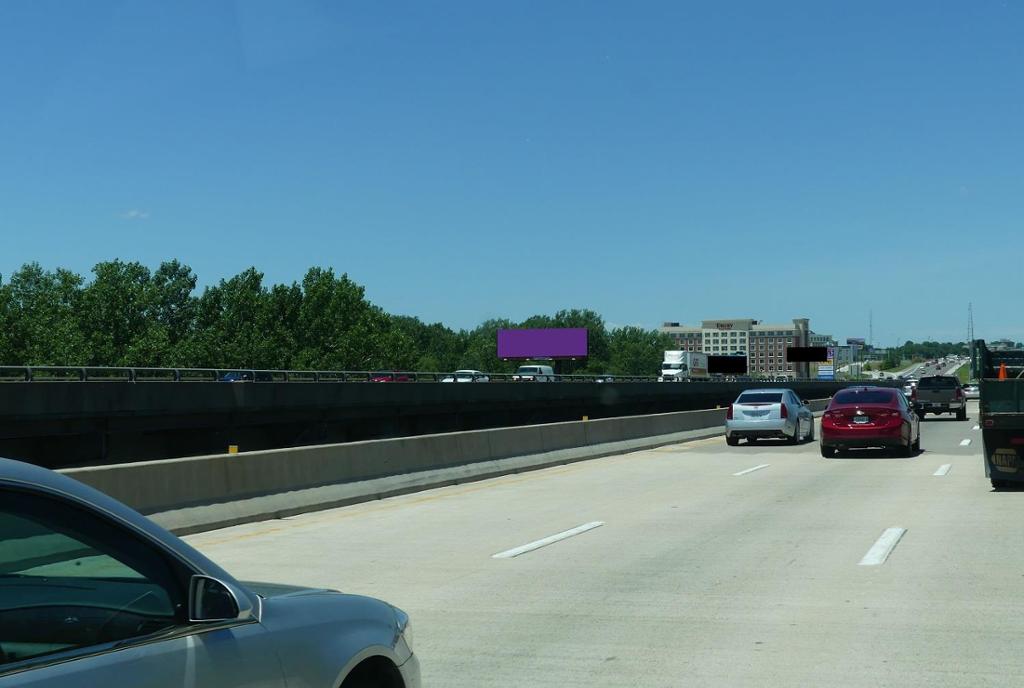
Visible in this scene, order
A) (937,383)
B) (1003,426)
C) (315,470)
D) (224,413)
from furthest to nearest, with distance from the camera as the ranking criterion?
(937,383), (224,413), (1003,426), (315,470)

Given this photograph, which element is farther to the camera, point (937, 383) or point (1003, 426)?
point (937, 383)

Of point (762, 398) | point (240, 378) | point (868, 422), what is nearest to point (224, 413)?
point (762, 398)

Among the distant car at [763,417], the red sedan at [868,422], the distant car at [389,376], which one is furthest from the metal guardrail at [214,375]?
the red sedan at [868,422]

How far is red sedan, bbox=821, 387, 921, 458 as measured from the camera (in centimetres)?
2603

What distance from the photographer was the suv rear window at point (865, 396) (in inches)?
1048

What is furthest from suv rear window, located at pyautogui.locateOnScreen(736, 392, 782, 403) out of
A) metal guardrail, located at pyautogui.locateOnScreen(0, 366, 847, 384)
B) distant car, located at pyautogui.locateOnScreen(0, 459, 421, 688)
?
distant car, located at pyautogui.locateOnScreen(0, 459, 421, 688)

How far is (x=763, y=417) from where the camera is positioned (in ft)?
105

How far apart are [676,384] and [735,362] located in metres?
61.0

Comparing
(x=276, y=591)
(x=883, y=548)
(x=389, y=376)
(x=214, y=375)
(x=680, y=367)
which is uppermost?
(x=680, y=367)

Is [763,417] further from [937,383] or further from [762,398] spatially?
[937,383]

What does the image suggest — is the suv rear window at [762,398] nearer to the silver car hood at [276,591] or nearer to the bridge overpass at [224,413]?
the bridge overpass at [224,413]

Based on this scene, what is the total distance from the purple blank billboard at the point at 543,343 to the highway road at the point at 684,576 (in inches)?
3376

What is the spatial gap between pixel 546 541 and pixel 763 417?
2006 centimetres

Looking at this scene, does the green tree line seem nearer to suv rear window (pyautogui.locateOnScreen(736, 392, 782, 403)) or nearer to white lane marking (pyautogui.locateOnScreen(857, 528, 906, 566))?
suv rear window (pyautogui.locateOnScreen(736, 392, 782, 403))
